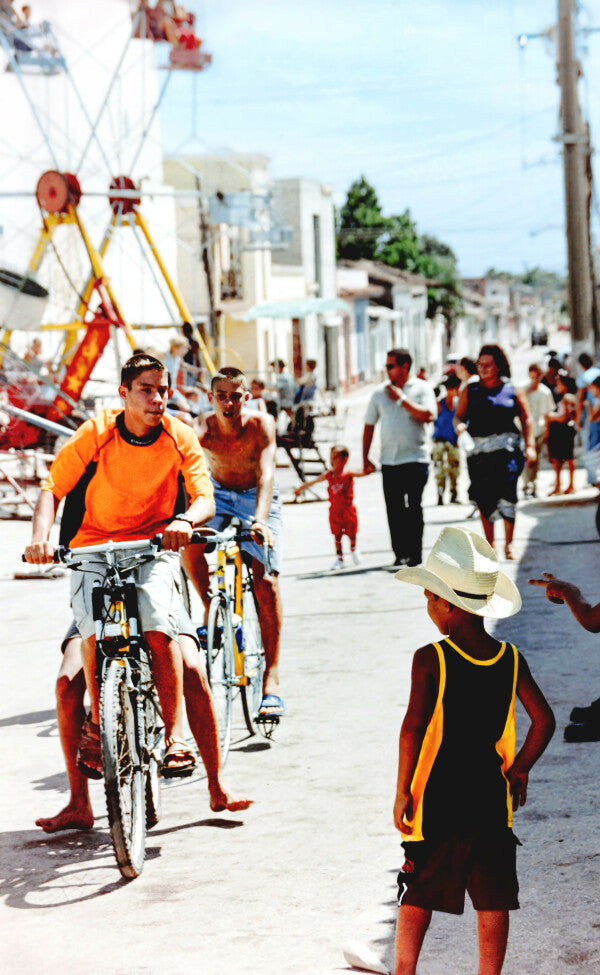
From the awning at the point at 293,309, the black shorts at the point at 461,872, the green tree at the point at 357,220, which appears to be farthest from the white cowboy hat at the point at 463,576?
the green tree at the point at 357,220

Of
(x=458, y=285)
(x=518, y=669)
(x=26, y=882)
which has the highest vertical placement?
(x=458, y=285)

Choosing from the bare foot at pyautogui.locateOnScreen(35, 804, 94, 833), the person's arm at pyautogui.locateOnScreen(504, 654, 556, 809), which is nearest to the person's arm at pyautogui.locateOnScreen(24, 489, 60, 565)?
the bare foot at pyautogui.locateOnScreen(35, 804, 94, 833)

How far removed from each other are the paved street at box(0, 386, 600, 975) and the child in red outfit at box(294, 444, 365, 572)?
10.1ft

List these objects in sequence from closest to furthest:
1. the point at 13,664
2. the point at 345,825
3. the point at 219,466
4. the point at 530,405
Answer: the point at 345,825 → the point at 219,466 → the point at 13,664 → the point at 530,405

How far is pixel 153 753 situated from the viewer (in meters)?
5.50

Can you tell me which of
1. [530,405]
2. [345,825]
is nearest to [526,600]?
[345,825]

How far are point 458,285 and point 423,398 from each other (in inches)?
3519

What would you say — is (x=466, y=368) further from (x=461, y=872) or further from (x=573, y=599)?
(x=461, y=872)

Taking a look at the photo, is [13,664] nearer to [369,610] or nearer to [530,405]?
[369,610]

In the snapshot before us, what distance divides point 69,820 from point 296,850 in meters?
0.92

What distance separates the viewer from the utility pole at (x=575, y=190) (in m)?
22.6

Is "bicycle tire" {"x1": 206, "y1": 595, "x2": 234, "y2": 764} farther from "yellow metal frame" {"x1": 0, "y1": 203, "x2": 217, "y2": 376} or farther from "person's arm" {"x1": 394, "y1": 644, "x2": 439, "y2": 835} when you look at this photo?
"yellow metal frame" {"x1": 0, "y1": 203, "x2": 217, "y2": 376}

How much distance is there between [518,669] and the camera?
3.72 m

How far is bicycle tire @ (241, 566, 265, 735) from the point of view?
23.1 feet
